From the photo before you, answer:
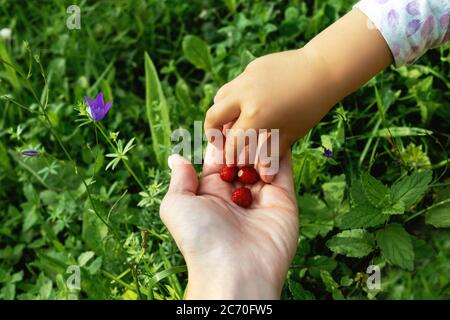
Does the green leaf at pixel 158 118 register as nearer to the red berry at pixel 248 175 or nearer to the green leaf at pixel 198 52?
the green leaf at pixel 198 52

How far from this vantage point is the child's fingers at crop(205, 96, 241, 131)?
1312 mm

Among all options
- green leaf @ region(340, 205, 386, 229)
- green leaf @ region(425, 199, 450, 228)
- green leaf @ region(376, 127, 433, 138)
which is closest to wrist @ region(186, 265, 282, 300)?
green leaf @ region(340, 205, 386, 229)

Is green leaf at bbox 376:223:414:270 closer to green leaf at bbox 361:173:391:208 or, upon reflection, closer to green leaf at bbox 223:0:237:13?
green leaf at bbox 361:173:391:208

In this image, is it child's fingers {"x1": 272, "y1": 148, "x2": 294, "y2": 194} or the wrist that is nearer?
the wrist

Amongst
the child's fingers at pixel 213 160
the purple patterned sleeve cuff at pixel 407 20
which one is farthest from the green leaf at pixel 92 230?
the purple patterned sleeve cuff at pixel 407 20

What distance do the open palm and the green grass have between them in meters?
0.12

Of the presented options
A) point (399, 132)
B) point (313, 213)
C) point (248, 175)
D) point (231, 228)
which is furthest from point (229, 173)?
point (399, 132)

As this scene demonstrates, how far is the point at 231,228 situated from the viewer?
3.93 feet

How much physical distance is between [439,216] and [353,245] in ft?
0.75

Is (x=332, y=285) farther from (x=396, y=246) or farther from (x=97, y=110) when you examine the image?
(x=97, y=110)

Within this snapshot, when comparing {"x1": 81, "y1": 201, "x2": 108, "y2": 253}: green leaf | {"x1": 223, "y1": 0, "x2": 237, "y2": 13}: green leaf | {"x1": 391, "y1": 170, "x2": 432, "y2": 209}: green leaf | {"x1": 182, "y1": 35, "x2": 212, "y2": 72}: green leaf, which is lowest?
{"x1": 81, "y1": 201, "x2": 108, "y2": 253}: green leaf

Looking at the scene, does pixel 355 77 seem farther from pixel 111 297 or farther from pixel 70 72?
pixel 70 72

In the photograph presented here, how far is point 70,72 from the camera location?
2170 mm

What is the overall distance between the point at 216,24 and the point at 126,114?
0.49m
